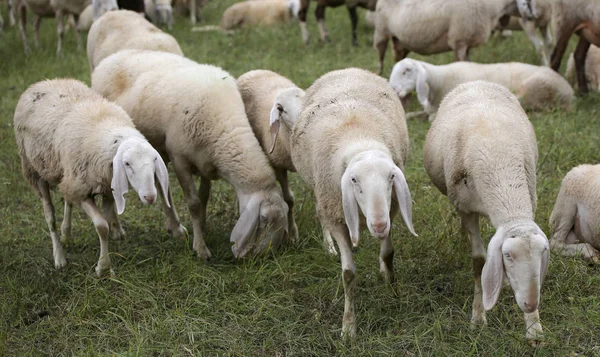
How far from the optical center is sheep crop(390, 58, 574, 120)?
794cm

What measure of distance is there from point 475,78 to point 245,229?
395cm

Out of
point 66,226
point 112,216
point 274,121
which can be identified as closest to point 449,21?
point 274,121

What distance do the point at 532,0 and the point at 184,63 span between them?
4245 mm

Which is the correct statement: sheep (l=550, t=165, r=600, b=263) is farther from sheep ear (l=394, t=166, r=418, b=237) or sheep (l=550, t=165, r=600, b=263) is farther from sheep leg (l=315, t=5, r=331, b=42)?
sheep leg (l=315, t=5, r=331, b=42)

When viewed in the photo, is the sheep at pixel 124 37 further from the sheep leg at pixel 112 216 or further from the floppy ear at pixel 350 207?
the floppy ear at pixel 350 207

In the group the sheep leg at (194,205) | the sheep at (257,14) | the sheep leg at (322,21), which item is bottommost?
the sheep at (257,14)

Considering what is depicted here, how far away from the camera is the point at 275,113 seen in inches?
202

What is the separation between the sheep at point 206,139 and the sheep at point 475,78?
8.64 ft

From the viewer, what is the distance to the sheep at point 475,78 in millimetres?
7941

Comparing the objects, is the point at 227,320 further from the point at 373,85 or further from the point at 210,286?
the point at 373,85

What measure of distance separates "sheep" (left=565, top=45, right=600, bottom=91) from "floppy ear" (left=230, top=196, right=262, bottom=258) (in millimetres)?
5106

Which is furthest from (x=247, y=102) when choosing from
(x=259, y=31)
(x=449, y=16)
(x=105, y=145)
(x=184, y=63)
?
(x=259, y=31)

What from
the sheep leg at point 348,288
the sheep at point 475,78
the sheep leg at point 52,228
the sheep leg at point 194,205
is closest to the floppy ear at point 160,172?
the sheep leg at point 194,205

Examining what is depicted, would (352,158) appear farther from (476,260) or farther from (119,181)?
(119,181)
